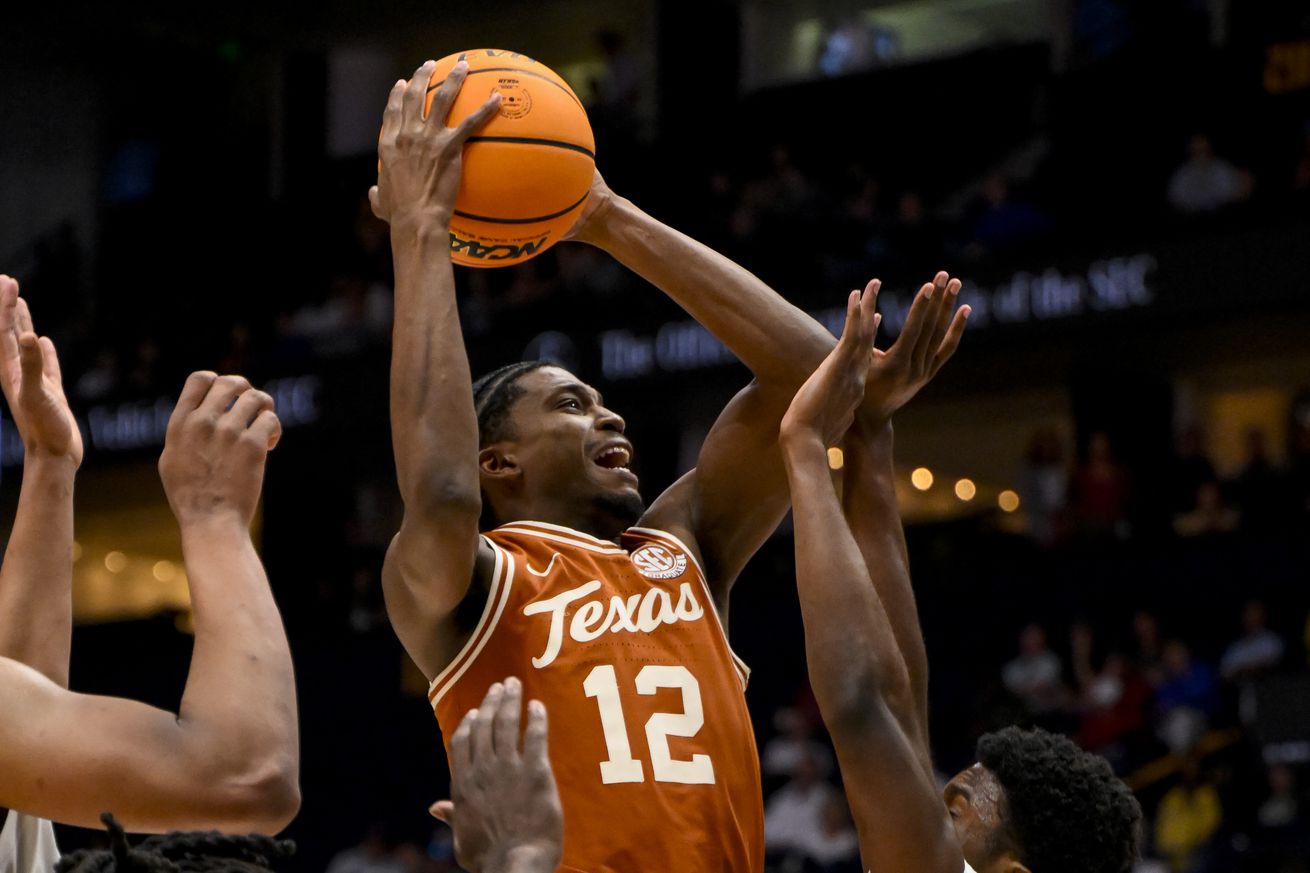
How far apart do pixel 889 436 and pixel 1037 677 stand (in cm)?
821

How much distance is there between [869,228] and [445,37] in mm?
8608

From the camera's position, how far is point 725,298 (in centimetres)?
439

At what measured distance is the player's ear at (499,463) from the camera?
167 inches

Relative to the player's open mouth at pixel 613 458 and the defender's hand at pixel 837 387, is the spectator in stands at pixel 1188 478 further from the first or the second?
the defender's hand at pixel 837 387

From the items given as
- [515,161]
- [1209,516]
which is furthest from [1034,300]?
[515,161]

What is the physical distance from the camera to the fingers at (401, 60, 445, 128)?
3.80 metres

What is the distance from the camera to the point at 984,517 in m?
14.6

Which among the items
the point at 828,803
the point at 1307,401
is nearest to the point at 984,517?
the point at 1307,401

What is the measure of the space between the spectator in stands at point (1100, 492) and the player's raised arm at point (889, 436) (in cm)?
928

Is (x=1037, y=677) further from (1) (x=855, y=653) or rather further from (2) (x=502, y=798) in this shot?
(2) (x=502, y=798)

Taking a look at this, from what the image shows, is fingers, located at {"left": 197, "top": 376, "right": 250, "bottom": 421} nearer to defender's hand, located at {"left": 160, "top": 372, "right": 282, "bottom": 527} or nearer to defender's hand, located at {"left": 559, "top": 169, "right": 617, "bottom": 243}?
defender's hand, located at {"left": 160, "top": 372, "right": 282, "bottom": 527}

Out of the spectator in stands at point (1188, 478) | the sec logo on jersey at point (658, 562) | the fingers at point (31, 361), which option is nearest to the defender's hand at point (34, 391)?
the fingers at point (31, 361)

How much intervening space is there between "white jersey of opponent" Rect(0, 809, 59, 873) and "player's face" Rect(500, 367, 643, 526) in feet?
4.65

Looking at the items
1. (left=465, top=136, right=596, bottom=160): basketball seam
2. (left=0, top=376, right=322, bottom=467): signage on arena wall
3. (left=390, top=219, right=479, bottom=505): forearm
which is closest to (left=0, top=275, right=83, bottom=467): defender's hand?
(left=390, top=219, right=479, bottom=505): forearm
